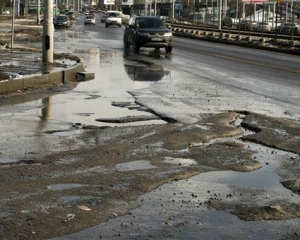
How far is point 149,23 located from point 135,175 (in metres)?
30.2

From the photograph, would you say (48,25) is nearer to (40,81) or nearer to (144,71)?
(144,71)

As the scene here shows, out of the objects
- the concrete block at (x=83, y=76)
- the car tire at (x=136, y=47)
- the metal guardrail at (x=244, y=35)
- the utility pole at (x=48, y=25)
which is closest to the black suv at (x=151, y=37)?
the car tire at (x=136, y=47)

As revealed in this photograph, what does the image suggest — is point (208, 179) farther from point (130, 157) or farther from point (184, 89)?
point (184, 89)

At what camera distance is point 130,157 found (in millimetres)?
8977

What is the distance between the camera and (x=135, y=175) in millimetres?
7941

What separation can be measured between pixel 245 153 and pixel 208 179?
5.51 ft

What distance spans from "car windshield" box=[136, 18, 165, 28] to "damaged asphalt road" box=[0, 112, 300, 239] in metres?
26.1

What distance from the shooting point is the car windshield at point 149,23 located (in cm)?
3741

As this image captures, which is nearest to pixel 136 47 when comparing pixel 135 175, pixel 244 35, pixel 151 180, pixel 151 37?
pixel 151 37

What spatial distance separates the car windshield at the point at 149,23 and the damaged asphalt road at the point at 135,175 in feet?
85.7

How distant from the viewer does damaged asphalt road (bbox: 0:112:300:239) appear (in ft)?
20.5

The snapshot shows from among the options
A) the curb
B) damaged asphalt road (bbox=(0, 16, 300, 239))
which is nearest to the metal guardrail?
the curb

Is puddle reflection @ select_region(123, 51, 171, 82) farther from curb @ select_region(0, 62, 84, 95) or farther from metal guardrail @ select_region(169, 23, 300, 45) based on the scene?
metal guardrail @ select_region(169, 23, 300, 45)

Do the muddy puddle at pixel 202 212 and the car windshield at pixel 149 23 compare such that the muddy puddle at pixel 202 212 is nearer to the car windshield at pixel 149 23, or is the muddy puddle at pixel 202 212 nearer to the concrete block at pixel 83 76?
the concrete block at pixel 83 76
